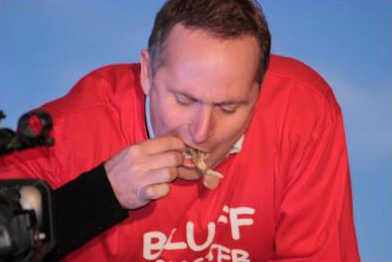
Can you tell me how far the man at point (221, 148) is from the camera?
1.45 m

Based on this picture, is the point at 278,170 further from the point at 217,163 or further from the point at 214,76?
the point at 214,76

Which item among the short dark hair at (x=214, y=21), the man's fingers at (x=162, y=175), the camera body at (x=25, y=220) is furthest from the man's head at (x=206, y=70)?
the camera body at (x=25, y=220)

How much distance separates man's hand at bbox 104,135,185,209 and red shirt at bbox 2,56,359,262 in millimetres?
276

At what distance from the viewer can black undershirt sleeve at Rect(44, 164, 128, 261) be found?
1329 millimetres

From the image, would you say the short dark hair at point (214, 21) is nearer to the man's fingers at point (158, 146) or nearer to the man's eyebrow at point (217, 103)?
the man's eyebrow at point (217, 103)

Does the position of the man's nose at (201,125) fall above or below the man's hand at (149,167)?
above

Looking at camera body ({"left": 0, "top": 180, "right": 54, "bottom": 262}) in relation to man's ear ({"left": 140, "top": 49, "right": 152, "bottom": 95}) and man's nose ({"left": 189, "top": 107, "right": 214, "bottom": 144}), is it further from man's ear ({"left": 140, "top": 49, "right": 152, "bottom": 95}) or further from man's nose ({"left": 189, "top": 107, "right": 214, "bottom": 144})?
man's ear ({"left": 140, "top": 49, "right": 152, "bottom": 95})

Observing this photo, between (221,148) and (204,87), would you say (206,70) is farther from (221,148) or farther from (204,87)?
(221,148)

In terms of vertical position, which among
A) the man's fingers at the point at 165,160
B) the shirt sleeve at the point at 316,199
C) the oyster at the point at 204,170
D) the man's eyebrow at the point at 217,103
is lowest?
the shirt sleeve at the point at 316,199

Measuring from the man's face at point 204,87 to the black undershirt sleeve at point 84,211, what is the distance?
0.19 meters

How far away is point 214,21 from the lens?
1.45 meters

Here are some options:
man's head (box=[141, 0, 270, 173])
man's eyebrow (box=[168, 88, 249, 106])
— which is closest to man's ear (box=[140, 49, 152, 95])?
man's head (box=[141, 0, 270, 173])

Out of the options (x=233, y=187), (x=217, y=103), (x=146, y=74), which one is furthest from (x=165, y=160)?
(x=233, y=187)

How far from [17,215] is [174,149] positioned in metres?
0.37
